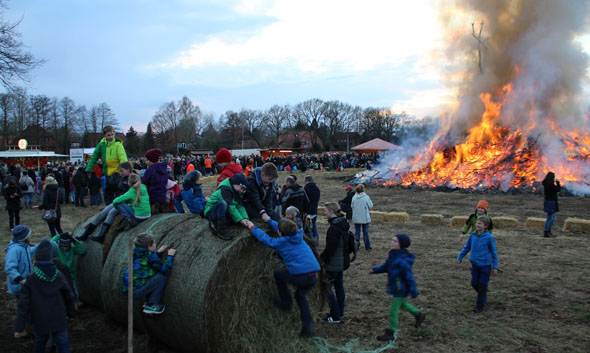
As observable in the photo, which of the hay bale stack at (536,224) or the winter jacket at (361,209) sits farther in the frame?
the hay bale stack at (536,224)

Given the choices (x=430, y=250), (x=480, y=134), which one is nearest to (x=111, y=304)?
(x=430, y=250)

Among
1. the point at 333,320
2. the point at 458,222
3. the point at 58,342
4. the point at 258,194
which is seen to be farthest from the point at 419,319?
the point at 458,222

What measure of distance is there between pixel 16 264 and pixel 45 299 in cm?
127

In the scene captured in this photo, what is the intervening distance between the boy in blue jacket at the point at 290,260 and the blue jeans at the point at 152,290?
1.33m

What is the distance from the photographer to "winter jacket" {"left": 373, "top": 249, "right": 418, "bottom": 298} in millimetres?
6238

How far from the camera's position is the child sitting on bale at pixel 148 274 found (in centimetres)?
550

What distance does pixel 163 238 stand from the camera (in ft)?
20.5

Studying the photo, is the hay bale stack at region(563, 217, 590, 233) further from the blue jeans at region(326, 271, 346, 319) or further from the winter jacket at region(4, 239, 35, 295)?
the winter jacket at region(4, 239, 35, 295)

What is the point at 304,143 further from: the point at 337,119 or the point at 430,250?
the point at 430,250

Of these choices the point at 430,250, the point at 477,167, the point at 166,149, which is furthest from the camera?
the point at 166,149

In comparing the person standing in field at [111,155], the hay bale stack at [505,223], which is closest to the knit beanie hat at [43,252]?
the person standing in field at [111,155]

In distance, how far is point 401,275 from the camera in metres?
6.30

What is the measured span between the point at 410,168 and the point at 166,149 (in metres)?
72.0

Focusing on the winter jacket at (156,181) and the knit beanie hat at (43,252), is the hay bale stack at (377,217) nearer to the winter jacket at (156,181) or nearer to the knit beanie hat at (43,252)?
the winter jacket at (156,181)
